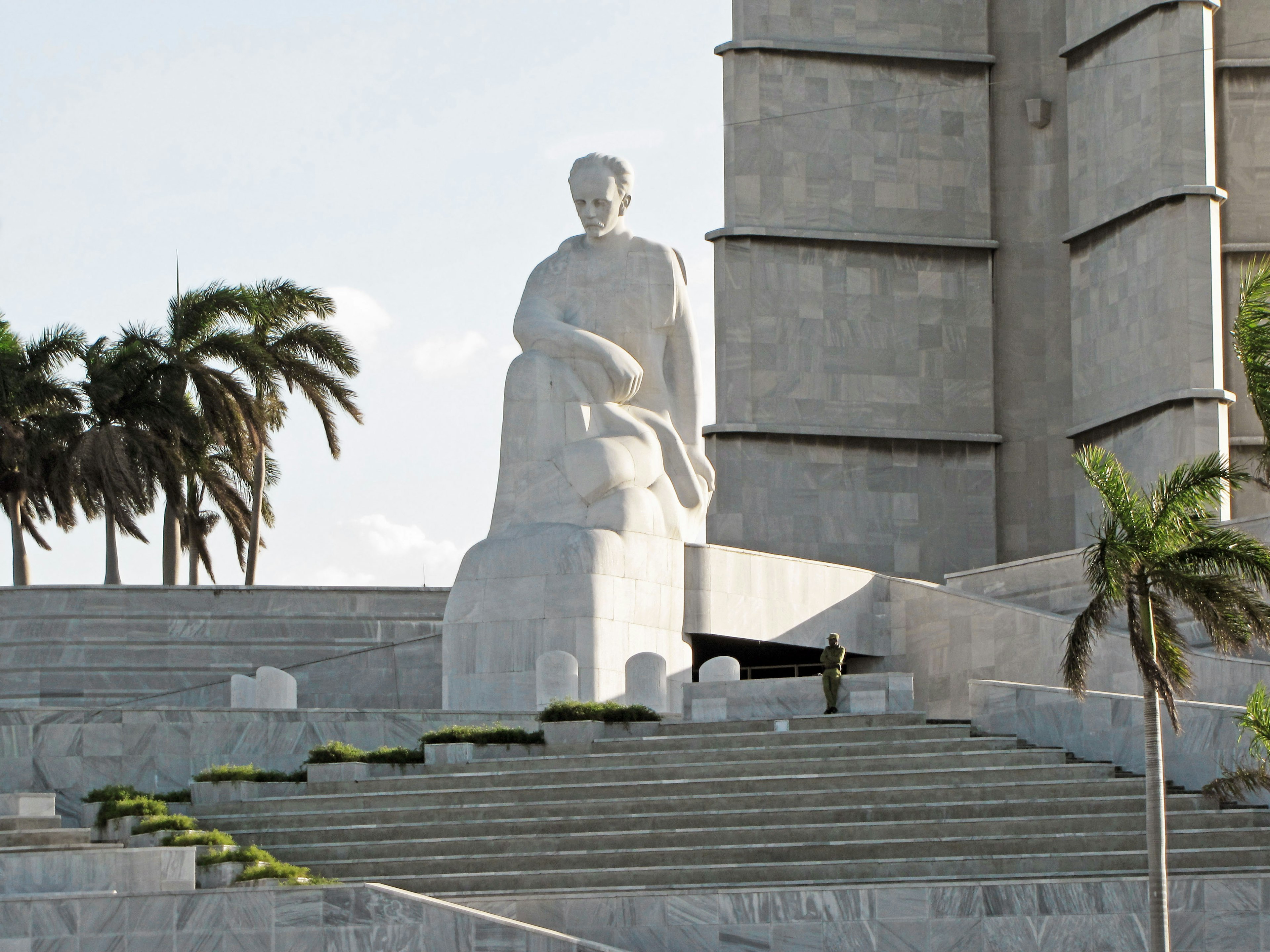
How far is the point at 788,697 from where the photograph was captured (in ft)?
72.9

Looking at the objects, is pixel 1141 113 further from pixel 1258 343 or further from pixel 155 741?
pixel 155 741

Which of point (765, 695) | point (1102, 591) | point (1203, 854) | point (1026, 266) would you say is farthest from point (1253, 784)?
point (1026, 266)

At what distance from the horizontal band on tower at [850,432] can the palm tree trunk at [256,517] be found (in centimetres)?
664

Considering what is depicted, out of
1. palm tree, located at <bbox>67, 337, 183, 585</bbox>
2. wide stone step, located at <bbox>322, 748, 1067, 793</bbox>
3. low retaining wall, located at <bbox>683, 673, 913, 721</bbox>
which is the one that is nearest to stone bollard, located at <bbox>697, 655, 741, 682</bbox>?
low retaining wall, located at <bbox>683, 673, 913, 721</bbox>

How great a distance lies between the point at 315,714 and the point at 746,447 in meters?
13.8

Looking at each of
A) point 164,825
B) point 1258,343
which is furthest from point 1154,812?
point 164,825

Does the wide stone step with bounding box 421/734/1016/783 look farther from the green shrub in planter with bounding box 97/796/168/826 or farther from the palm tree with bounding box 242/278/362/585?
the palm tree with bounding box 242/278/362/585

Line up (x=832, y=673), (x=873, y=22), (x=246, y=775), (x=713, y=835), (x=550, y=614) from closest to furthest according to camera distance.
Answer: (x=713, y=835)
(x=246, y=775)
(x=832, y=673)
(x=550, y=614)
(x=873, y=22)

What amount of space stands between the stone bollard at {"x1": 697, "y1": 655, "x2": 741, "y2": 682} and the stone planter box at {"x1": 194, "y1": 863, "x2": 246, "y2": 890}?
759cm

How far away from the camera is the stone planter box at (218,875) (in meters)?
17.3

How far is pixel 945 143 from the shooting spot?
36656 mm

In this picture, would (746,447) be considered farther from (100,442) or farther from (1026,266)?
(100,442)

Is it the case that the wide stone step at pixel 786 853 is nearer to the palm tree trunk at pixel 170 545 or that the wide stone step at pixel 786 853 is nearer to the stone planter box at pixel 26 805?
the stone planter box at pixel 26 805

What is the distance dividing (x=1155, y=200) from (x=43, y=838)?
20441mm
